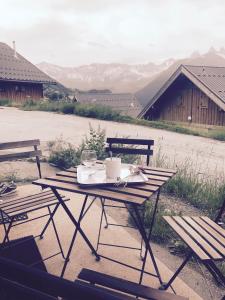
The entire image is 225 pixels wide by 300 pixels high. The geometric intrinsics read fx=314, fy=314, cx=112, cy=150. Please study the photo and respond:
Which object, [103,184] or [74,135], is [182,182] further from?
[74,135]

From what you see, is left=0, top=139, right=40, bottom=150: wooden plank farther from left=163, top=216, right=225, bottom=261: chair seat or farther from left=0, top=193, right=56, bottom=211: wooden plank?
left=163, top=216, right=225, bottom=261: chair seat

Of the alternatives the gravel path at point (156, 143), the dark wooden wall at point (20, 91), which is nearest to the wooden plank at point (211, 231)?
the gravel path at point (156, 143)

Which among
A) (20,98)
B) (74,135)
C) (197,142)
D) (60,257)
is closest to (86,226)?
(60,257)

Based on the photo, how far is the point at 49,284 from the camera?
37.7 inches

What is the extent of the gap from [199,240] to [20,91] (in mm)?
26811

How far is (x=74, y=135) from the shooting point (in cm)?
1127

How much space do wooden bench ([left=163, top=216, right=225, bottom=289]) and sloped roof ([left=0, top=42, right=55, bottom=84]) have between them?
25111 mm

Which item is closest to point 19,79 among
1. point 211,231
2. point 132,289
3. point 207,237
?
point 211,231

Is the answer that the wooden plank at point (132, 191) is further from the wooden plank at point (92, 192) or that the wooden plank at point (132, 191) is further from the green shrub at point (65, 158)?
the green shrub at point (65, 158)

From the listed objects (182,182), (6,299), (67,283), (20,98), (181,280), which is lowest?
(181,280)

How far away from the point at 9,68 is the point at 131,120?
1611 centimetres

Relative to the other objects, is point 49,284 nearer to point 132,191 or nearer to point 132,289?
point 132,289

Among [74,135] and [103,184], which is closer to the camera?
[103,184]

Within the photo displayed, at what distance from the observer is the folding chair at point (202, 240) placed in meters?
2.05
